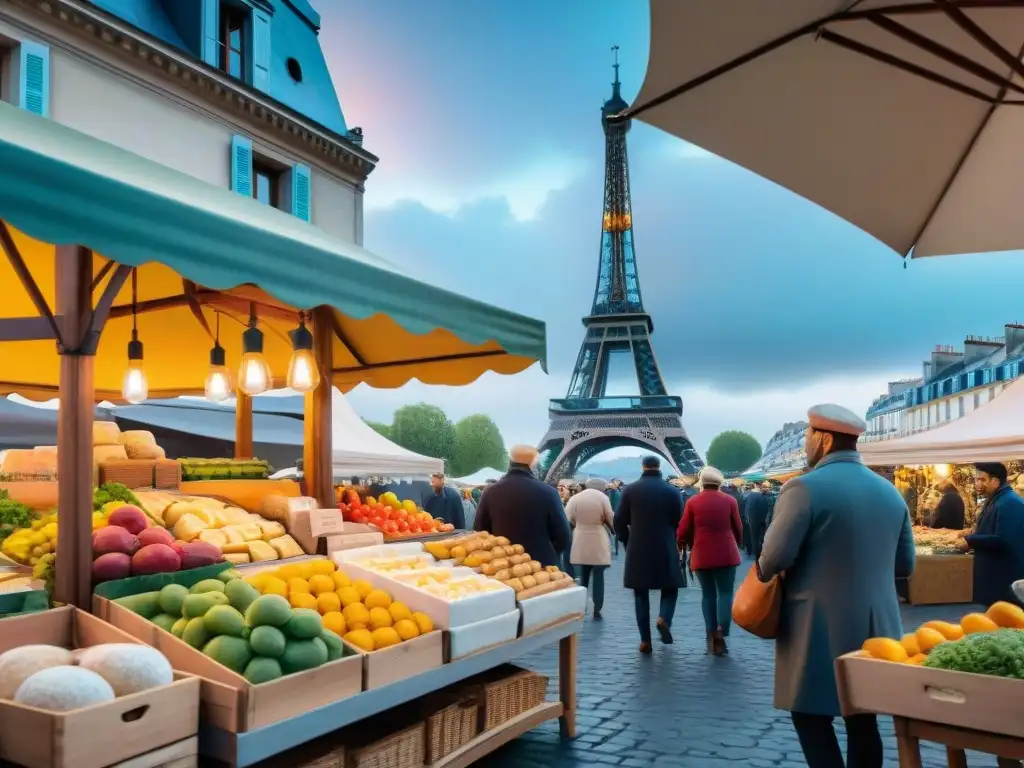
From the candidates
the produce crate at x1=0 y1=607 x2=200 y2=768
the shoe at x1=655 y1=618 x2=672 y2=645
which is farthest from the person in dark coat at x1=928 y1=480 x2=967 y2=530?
the produce crate at x1=0 y1=607 x2=200 y2=768

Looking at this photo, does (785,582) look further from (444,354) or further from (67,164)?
(444,354)

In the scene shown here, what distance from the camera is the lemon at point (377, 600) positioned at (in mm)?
4137

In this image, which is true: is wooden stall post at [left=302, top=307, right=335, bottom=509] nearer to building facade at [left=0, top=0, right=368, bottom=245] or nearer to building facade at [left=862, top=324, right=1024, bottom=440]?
building facade at [left=0, top=0, right=368, bottom=245]

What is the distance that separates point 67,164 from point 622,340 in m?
53.5

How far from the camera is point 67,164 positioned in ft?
8.49

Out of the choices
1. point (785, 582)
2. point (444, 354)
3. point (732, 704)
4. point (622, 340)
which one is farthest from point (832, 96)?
point (622, 340)

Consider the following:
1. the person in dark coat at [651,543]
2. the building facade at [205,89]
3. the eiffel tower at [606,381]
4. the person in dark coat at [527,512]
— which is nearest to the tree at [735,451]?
the eiffel tower at [606,381]

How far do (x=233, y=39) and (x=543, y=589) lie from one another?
55.4 feet

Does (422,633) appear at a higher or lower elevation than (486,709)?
higher

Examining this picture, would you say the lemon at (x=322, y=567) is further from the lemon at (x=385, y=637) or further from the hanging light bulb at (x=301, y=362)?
the hanging light bulb at (x=301, y=362)

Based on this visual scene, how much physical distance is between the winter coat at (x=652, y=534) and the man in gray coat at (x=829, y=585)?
4.61m

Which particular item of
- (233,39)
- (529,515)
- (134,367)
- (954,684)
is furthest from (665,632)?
(233,39)

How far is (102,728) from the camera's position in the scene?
8.25 feet

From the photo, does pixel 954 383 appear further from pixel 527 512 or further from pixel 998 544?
pixel 527 512
